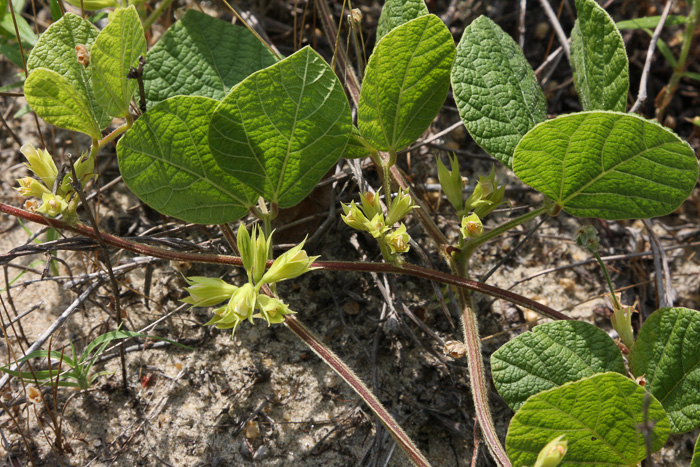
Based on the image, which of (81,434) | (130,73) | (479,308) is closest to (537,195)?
(479,308)

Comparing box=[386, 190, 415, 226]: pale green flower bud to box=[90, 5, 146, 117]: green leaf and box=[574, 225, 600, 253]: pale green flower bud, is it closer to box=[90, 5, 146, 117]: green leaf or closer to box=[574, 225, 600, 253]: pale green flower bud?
box=[574, 225, 600, 253]: pale green flower bud

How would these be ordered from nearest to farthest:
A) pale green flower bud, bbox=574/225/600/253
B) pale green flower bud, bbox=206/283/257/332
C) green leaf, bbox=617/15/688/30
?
pale green flower bud, bbox=206/283/257/332 → pale green flower bud, bbox=574/225/600/253 → green leaf, bbox=617/15/688/30

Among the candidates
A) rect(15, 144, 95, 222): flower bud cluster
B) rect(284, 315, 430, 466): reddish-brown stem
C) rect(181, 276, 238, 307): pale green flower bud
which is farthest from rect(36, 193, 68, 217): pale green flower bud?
rect(284, 315, 430, 466): reddish-brown stem

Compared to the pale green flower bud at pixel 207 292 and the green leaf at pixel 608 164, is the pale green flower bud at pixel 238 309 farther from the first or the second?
the green leaf at pixel 608 164

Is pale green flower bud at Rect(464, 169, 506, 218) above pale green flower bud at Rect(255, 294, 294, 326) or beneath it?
above

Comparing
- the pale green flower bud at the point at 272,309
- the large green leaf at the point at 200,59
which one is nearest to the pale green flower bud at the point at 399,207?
the pale green flower bud at the point at 272,309

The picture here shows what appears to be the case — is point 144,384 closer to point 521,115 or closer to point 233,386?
point 233,386

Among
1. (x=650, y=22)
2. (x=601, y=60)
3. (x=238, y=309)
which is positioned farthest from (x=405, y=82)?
(x=650, y=22)
